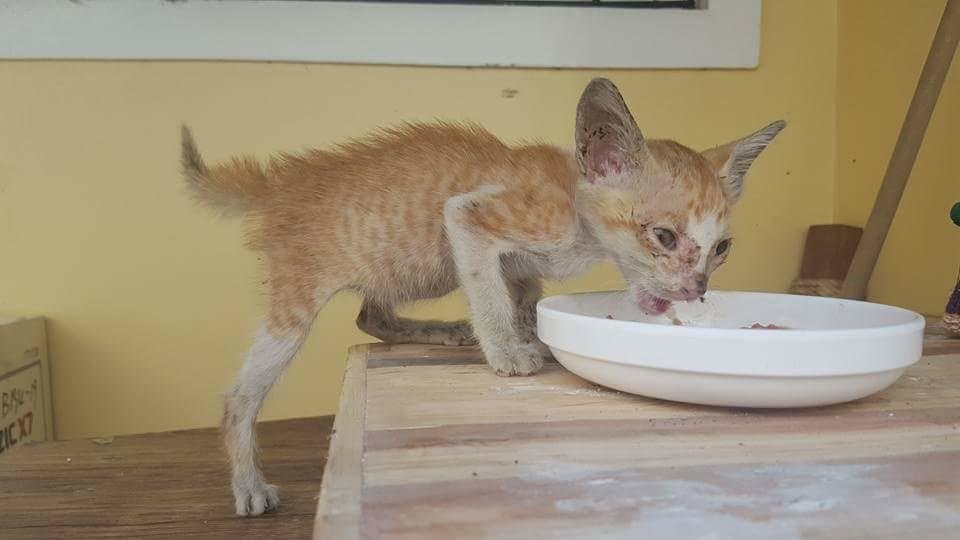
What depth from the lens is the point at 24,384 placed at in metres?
1.29

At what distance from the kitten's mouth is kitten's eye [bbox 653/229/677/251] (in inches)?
2.7

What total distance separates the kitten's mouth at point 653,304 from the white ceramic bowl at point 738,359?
0.21m

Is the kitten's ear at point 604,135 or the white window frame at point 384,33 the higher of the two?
the white window frame at point 384,33

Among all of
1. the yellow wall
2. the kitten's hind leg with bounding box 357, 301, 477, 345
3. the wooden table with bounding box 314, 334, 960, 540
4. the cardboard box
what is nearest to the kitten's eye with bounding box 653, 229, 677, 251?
the wooden table with bounding box 314, 334, 960, 540

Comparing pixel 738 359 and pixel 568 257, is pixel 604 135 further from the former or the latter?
pixel 738 359

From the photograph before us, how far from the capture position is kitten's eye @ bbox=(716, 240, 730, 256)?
90 cm

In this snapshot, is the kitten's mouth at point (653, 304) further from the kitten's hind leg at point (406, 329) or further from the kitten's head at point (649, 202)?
the kitten's hind leg at point (406, 329)

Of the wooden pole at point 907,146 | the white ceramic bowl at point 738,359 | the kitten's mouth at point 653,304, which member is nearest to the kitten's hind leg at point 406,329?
the kitten's mouth at point 653,304

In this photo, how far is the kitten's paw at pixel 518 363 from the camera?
83cm

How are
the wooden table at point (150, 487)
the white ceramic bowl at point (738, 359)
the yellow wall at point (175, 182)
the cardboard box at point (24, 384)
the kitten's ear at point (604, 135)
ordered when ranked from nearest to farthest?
the white ceramic bowl at point (738, 359) → the kitten's ear at point (604, 135) → the wooden table at point (150, 487) → the cardboard box at point (24, 384) → the yellow wall at point (175, 182)

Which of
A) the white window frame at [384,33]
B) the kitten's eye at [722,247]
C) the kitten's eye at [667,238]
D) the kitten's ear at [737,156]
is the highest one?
the white window frame at [384,33]

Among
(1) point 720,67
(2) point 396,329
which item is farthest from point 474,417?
(1) point 720,67

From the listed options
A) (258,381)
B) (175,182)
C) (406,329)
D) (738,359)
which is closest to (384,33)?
(175,182)

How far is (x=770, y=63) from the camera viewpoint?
5.05 ft
